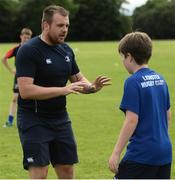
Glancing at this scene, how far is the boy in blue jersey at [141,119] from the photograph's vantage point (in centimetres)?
483

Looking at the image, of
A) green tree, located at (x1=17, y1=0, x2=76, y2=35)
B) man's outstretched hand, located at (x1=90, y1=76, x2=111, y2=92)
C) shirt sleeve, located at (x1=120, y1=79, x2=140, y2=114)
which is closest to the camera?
shirt sleeve, located at (x1=120, y1=79, x2=140, y2=114)

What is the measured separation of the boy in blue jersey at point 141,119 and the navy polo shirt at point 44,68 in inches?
47.5

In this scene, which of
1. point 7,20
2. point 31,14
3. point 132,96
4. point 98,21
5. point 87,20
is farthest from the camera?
point 87,20

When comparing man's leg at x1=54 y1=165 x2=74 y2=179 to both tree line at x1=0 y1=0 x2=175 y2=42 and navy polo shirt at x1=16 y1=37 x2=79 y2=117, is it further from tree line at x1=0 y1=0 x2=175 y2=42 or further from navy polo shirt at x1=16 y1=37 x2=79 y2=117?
tree line at x1=0 y1=0 x2=175 y2=42

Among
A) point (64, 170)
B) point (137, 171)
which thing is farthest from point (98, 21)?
point (137, 171)

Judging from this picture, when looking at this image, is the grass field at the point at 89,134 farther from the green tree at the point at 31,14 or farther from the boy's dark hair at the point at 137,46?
the green tree at the point at 31,14

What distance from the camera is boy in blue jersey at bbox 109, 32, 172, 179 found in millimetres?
4828

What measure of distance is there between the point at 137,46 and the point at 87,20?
107001 mm

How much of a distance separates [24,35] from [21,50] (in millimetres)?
6233

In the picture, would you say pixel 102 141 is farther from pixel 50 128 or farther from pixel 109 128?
pixel 50 128

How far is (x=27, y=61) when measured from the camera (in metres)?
5.82

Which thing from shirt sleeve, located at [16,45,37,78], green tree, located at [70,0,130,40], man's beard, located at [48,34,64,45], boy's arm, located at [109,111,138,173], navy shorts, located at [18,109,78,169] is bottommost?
green tree, located at [70,0,130,40]

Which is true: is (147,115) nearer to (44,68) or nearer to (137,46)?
(137,46)

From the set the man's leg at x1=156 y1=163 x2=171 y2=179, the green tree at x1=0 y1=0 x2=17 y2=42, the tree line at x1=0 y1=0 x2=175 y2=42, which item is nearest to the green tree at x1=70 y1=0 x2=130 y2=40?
the tree line at x1=0 y1=0 x2=175 y2=42
